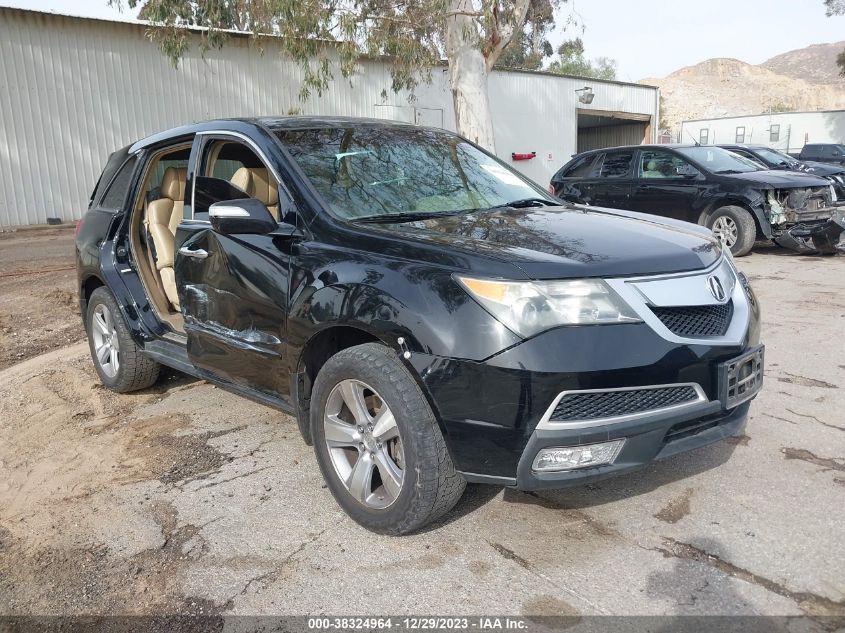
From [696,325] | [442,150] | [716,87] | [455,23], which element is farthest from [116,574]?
[716,87]

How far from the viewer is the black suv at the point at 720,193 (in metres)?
9.77

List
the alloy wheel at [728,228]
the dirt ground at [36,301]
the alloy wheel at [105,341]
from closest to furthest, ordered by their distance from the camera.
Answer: the alloy wheel at [105,341], the dirt ground at [36,301], the alloy wheel at [728,228]

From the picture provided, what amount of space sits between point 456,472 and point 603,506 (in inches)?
32.4

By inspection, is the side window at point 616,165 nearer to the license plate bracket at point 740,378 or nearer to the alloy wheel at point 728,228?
the alloy wheel at point 728,228

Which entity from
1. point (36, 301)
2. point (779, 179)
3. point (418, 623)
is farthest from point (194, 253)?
point (779, 179)

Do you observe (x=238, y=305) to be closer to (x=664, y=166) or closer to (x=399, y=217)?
(x=399, y=217)

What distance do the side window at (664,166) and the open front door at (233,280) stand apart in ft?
26.5

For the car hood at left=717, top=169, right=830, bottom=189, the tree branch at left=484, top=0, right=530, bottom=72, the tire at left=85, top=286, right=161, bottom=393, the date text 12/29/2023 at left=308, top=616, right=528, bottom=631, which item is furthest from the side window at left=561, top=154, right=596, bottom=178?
the date text 12/29/2023 at left=308, top=616, right=528, bottom=631

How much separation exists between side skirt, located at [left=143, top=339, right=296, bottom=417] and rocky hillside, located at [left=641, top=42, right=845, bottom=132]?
96.0 meters

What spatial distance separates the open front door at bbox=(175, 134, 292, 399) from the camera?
344cm

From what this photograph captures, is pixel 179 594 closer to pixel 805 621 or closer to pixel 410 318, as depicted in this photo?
pixel 410 318

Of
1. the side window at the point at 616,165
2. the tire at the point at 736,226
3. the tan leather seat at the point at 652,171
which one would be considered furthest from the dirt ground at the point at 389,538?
the side window at the point at 616,165

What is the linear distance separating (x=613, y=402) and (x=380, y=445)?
959mm

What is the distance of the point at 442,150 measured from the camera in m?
4.23
